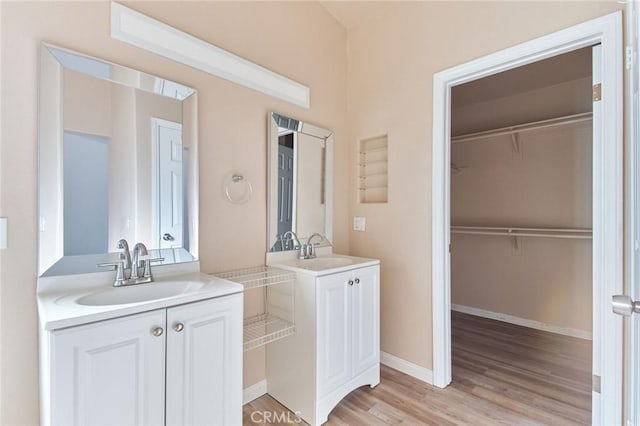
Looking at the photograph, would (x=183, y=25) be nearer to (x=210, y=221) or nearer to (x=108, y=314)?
(x=210, y=221)

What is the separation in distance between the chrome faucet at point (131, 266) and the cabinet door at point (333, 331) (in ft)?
2.87

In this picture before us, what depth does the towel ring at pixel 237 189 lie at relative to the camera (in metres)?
1.85

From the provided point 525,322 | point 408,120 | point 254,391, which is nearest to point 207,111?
point 408,120

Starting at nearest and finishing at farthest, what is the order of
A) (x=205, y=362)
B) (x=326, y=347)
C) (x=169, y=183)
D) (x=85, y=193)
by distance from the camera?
(x=205, y=362), (x=85, y=193), (x=169, y=183), (x=326, y=347)

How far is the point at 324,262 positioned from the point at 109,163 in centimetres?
143

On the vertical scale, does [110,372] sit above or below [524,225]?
below

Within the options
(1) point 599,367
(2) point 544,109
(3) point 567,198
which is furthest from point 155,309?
(2) point 544,109

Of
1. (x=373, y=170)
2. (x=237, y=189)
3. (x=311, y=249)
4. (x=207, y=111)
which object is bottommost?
(x=311, y=249)

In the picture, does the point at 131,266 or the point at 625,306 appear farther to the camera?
the point at 131,266

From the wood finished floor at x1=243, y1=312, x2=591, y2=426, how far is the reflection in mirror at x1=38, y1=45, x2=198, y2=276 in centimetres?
127

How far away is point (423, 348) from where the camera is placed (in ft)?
7.18

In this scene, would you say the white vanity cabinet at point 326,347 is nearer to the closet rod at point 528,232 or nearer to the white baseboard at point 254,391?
the white baseboard at point 254,391

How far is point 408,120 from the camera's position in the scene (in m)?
2.30

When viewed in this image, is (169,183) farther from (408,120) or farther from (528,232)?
(528,232)
